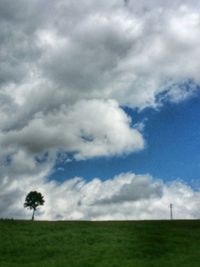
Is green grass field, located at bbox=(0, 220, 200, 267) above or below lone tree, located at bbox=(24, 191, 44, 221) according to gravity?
below

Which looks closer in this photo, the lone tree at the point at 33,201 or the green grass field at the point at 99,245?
the green grass field at the point at 99,245

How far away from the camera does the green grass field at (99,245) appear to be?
160 feet

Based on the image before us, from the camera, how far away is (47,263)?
47.7 metres

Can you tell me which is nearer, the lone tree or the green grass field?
the green grass field

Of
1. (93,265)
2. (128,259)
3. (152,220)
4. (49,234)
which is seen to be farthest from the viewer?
(152,220)

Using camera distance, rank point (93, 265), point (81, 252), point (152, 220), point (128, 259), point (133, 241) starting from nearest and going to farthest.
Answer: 1. point (93, 265)
2. point (128, 259)
3. point (81, 252)
4. point (133, 241)
5. point (152, 220)

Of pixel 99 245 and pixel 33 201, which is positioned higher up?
pixel 33 201

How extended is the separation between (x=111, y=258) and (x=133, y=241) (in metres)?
11.8

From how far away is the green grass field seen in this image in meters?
48.7

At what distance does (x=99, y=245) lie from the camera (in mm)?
57656

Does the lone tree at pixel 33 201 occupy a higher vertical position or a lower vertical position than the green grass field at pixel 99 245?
higher

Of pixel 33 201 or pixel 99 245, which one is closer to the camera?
pixel 99 245

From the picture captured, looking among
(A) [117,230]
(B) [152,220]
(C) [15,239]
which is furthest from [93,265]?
(B) [152,220]

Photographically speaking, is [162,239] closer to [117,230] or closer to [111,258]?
[117,230]
